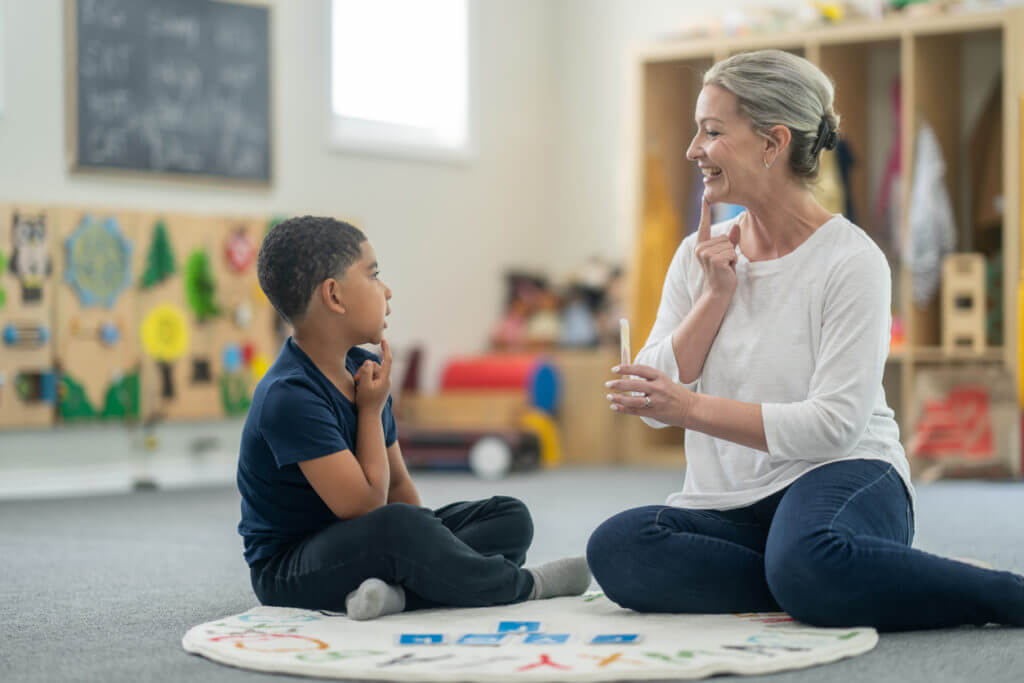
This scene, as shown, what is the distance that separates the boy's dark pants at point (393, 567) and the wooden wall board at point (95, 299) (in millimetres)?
2713

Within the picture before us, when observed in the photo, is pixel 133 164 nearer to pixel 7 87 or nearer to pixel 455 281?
pixel 7 87

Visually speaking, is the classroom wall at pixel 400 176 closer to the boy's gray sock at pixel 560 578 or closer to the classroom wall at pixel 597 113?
the classroom wall at pixel 597 113

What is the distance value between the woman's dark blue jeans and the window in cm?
372

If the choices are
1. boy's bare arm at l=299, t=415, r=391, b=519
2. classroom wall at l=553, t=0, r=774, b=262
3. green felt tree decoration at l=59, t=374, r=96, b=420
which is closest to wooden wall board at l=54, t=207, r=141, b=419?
Answer: green felt tree decoration at l=59, t=374, r=96, b=420

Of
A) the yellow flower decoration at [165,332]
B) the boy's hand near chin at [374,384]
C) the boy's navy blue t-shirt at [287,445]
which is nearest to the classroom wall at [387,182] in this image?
the yellow flower decoration at [165,332]

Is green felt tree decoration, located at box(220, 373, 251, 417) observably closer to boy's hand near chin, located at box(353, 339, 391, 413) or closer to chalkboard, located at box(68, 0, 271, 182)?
chalkboard, located at box(68, 0, 271, 182)

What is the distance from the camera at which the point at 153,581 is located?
2.54 meters

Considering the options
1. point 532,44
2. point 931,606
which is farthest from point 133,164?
point 931,606

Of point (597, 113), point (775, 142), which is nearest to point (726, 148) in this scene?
point (775, 142)

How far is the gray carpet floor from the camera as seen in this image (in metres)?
1.68

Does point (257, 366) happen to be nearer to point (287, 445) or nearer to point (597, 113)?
point (597, 113)

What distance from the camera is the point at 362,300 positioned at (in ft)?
6.66

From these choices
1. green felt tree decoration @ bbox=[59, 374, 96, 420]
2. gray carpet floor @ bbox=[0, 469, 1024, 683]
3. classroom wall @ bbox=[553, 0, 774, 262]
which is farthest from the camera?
classroom wall @ bbox=[553, 0, 774, 262]

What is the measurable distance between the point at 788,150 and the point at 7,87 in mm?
3288
